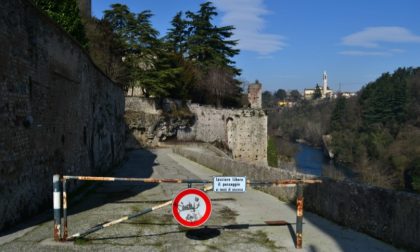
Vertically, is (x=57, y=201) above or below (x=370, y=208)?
above

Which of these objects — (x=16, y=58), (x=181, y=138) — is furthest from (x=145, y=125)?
(x=16, y=58)

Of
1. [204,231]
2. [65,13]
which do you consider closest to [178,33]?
[65,13]

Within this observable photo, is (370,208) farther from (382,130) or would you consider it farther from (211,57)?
(382,130)

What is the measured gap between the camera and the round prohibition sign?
Result: 6.20 meters

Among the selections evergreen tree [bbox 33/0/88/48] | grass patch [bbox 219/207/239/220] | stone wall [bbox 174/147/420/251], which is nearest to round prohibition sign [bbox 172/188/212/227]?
grass patch [bbox 219/207/239/220]

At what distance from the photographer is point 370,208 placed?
6.77 metres

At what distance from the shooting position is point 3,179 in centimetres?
669

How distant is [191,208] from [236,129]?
35.5 m

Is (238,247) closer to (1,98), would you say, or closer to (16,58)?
(1,98)

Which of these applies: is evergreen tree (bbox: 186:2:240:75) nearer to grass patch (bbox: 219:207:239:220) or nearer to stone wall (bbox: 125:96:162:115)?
stone wall (bbox: 125:96:162:115)

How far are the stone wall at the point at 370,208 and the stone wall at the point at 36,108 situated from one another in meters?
5.53

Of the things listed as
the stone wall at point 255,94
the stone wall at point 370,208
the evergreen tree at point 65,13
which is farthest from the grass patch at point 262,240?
the stone wall at point 255,94

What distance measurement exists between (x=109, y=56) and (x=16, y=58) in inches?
1177

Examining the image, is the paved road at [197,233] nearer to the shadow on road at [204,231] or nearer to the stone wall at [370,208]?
the shadow on road at [204,231]
